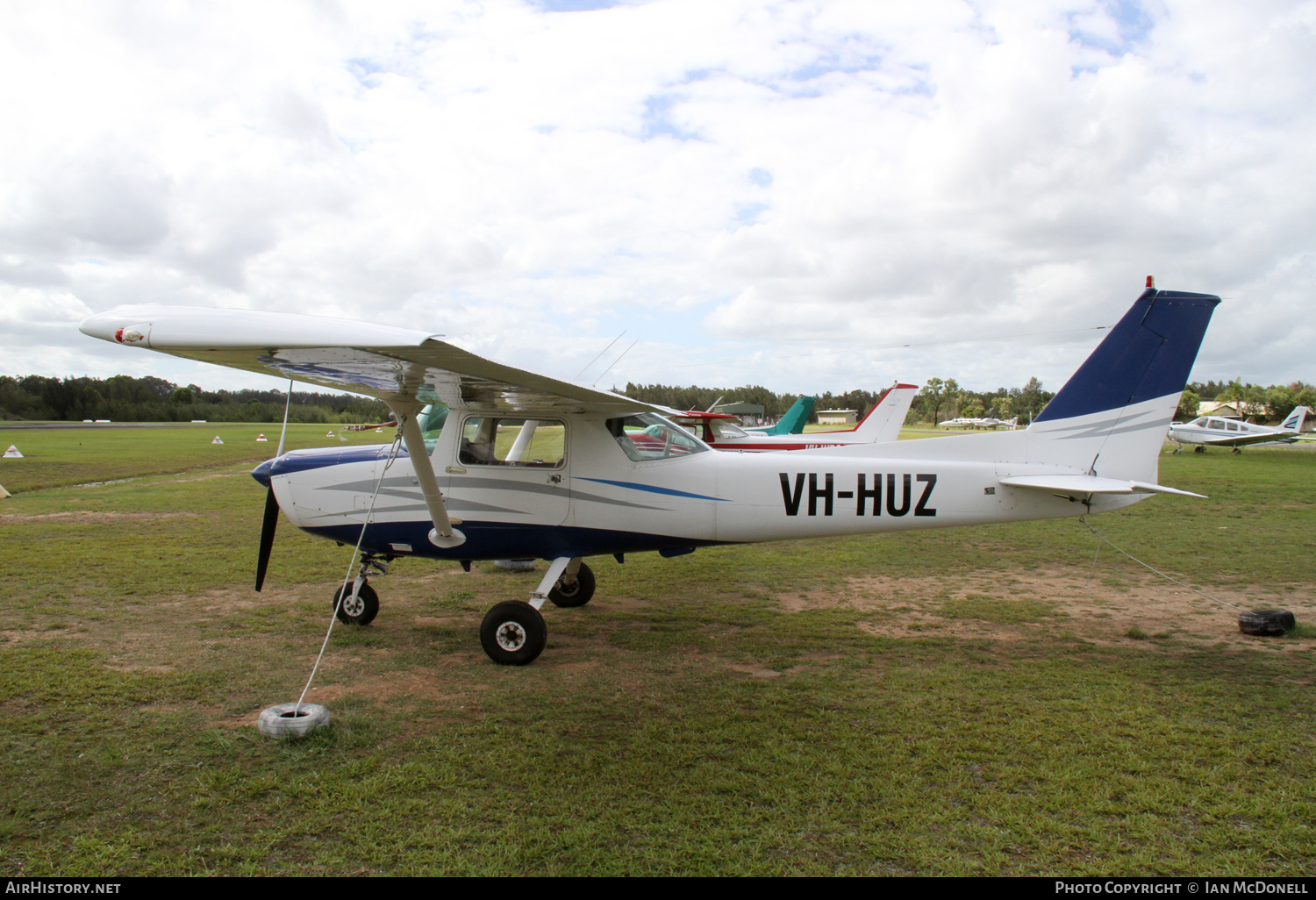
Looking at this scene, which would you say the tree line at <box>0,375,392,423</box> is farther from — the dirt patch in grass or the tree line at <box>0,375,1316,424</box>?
the dirt patch in grass

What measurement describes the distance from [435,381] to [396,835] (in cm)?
285

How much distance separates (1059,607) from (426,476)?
6.43 meters

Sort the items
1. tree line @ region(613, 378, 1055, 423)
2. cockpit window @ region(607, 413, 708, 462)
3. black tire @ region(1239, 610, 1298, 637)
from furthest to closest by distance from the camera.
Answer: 1. tree line @ region(613, 378, 1055, 423)
2. black tire @ region(1239, 610, 1298, 637)
3. cockpit window @ region(607, 413, 708, 462)

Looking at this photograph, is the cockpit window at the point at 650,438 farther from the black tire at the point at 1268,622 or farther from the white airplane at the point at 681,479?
the black tire at the point at 1268,622

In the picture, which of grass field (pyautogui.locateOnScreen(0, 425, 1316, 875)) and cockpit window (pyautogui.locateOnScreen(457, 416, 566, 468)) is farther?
cockpit window (pyautogui.locateOnScreen(457, 416, 566, 468))

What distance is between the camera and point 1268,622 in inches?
242

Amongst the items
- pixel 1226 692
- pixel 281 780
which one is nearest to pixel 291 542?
pixel 281 780

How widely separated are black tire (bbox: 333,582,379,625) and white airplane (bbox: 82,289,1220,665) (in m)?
0.48

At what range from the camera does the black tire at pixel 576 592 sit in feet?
24.3

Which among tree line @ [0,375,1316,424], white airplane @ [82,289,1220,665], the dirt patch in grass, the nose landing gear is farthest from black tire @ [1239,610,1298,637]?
tree line @ [0,375,1316,424]

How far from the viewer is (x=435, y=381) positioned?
4.91 metres

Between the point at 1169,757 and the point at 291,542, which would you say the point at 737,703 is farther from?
the point at 291,542

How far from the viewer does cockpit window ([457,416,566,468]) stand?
6082mm

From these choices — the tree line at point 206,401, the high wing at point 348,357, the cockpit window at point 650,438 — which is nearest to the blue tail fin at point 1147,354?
the cockpit window at point 650,438
